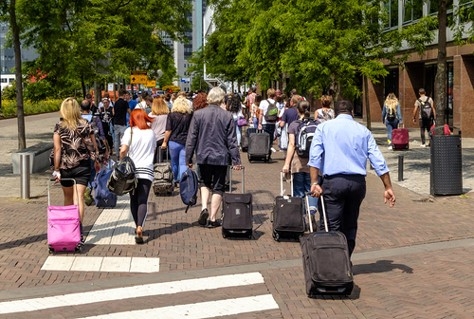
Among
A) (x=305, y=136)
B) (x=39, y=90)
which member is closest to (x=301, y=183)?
(x=305, y=136)

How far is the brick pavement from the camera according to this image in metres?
7.07

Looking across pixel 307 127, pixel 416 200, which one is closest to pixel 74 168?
pixel 307 127

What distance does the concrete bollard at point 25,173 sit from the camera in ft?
44.2

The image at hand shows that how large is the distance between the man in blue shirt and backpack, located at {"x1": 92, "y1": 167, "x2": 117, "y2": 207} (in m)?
5.11

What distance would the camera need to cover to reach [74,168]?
9680mm

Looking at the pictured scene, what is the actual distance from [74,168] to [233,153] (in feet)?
6.71

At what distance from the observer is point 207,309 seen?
23.0 feet

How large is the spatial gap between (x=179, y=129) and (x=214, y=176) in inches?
134

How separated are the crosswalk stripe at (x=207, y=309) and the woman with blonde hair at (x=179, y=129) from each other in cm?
664

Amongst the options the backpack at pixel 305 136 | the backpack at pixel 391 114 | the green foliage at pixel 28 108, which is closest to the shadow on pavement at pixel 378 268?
the backpack at pixel 305 136

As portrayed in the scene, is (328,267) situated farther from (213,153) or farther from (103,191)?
(103,191)

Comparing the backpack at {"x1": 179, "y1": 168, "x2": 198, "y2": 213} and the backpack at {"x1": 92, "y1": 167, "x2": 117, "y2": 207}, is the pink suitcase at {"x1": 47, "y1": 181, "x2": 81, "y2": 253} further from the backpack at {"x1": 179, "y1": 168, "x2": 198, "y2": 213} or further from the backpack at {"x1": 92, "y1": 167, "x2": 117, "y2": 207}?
the backpack at {"x1": 92, "y1": 167, "x2": 117, "y2": 207}

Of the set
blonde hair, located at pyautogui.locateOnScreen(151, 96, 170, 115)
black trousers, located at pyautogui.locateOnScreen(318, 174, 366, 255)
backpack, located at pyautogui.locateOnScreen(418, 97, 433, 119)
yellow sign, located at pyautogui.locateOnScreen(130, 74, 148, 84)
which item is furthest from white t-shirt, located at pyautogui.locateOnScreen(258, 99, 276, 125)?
yellow sign, located at pyautogui.locateOnScreen(130, 74, 148, 84)

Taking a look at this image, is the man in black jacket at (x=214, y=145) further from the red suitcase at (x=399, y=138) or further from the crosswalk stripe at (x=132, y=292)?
the red suitcase at (x=399, y=138)
